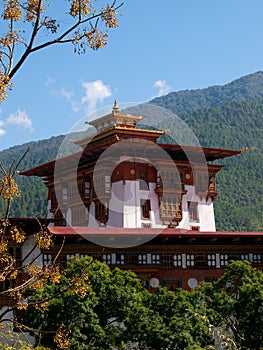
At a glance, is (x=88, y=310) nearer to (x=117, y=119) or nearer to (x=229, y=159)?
(x=117, y=119)

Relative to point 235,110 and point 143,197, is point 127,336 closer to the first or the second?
point 143,197

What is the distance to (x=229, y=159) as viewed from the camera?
8412 centimetres

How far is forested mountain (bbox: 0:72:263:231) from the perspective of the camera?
73.6 m

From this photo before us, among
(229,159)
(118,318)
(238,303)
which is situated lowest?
(118,318)

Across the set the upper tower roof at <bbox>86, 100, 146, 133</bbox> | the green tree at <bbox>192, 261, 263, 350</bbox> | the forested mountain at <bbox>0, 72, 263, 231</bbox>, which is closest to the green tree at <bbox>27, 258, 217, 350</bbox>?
the green tree at <bbox>192, 261, 263, 350</bbox>

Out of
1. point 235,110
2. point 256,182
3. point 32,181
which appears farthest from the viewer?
point 235,110

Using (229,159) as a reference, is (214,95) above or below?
above

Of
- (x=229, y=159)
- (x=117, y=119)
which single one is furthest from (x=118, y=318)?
(x=229, y=159)

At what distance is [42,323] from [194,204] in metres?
20.6

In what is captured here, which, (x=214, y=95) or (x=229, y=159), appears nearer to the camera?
→ (x=229, y=159)

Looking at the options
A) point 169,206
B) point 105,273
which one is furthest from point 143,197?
point 105,273

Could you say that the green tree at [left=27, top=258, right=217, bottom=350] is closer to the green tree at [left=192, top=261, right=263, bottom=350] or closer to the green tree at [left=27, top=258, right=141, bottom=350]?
the green tree at [left=27, top=258, right=141, bottom=350]

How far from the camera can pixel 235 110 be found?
362 feet

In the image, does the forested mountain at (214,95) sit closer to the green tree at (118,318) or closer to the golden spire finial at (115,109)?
the golden spire finial at (115,109)
